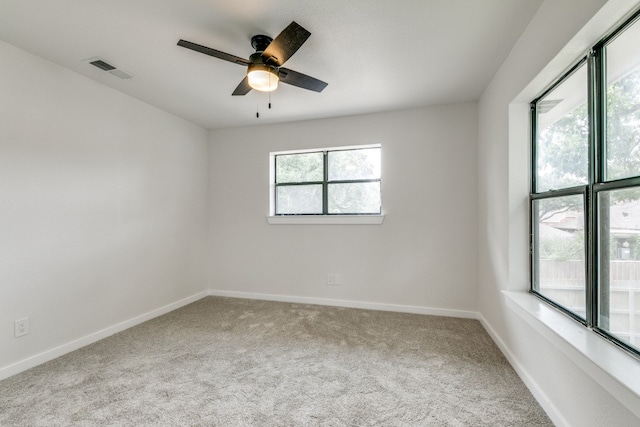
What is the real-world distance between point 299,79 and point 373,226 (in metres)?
2.01

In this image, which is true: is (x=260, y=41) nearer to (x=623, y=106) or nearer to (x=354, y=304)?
(x=623, y=106)

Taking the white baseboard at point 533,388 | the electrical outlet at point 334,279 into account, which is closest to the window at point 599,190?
the white baseboard at point 533,388

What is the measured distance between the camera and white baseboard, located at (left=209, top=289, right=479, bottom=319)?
11.0 ft

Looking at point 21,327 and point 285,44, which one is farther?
point 21,327

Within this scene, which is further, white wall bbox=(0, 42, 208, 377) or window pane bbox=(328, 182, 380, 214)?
window pane bbox=(328, 182, 380, 214)

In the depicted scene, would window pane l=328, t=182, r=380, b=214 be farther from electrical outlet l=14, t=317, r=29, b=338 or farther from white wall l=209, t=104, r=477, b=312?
electrical outlet l=14, t=317, r=29, b=338

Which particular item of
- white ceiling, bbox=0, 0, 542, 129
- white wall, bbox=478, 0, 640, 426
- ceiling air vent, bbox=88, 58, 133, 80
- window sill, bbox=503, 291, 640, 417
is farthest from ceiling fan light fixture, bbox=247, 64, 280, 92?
window sill, bbox=503, 291, 640, 417

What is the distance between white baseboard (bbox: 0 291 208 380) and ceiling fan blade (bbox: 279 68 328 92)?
112 inches

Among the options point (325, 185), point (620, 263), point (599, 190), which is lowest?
point (620, 263)

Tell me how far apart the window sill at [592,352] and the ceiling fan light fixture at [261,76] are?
7.36ft

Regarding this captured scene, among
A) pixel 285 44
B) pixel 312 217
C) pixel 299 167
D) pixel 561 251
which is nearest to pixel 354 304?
pixel 312 217

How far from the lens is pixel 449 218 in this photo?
336 centimetres

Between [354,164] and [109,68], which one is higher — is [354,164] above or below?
below

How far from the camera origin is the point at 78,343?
2.59 meters
